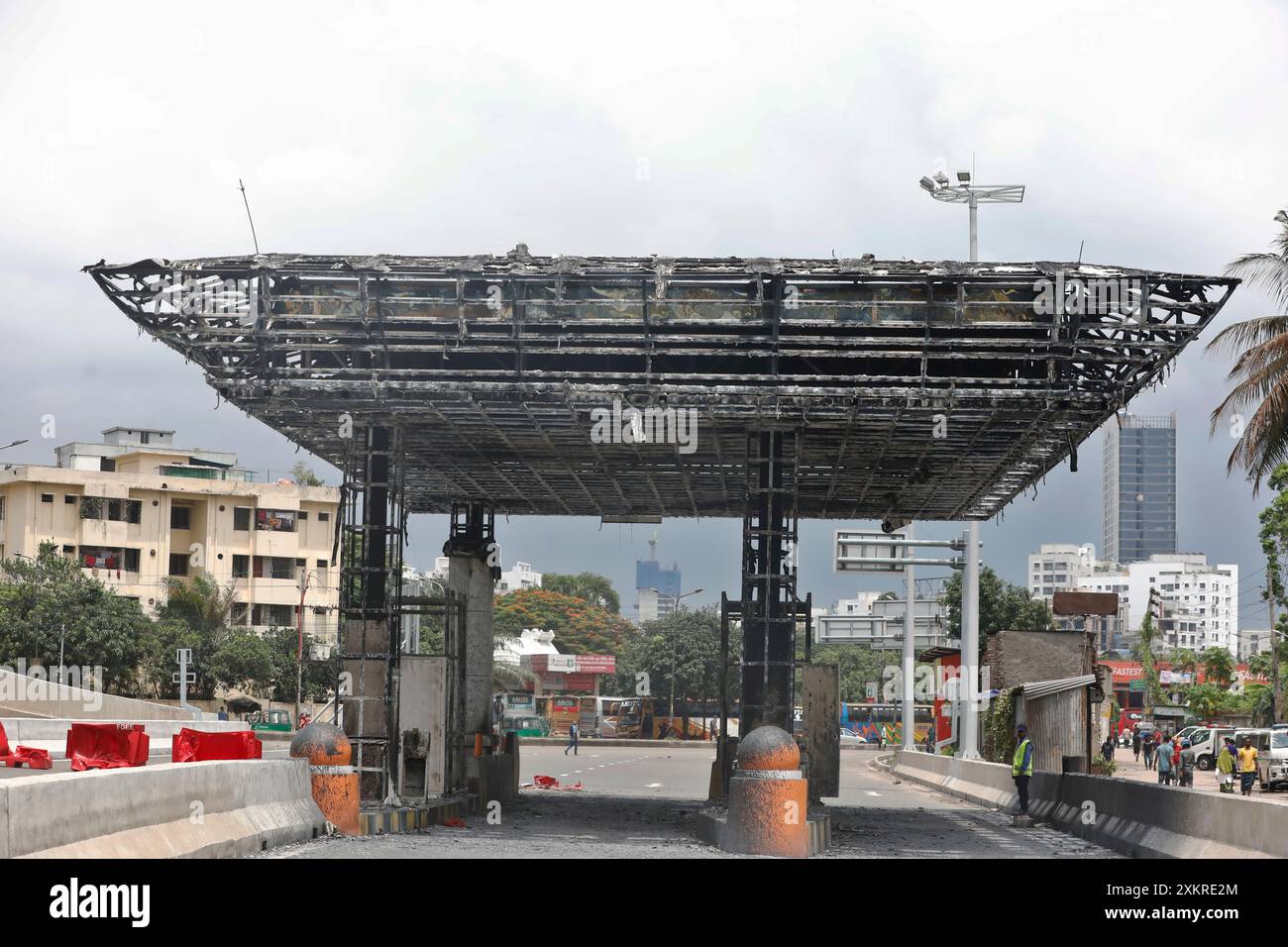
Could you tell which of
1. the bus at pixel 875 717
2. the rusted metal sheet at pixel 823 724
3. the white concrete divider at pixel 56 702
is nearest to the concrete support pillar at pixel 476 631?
the rusted metal sheet at pixel 823 724

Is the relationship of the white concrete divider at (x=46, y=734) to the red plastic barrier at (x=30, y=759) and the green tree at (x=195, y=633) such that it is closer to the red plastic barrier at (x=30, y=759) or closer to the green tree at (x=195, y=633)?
the red plastic barrier at (x=30, y=759)

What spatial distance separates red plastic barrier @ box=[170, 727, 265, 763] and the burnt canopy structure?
1.55 metres

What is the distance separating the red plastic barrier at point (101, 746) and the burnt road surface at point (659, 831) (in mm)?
5620

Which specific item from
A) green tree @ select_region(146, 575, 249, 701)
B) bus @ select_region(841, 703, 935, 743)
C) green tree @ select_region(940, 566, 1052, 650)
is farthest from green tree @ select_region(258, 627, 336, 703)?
bus @ select_region(841, 703, 935, 743)

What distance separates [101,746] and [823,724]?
12.3 meters

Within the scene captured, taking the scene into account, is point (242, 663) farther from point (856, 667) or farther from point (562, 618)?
point (856, 667)

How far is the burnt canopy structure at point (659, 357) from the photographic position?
2042 cm

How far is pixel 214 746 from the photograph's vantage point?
21781mm

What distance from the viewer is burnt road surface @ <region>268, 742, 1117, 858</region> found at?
56.9ft

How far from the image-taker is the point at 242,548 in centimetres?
8888

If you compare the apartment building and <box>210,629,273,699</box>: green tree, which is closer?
<box>210,629,273,699</box>: green tree

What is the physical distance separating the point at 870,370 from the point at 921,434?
211 centimetres

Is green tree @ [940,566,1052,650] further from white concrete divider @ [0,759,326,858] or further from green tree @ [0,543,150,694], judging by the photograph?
white concrete divider @ [0,759,326,858]
